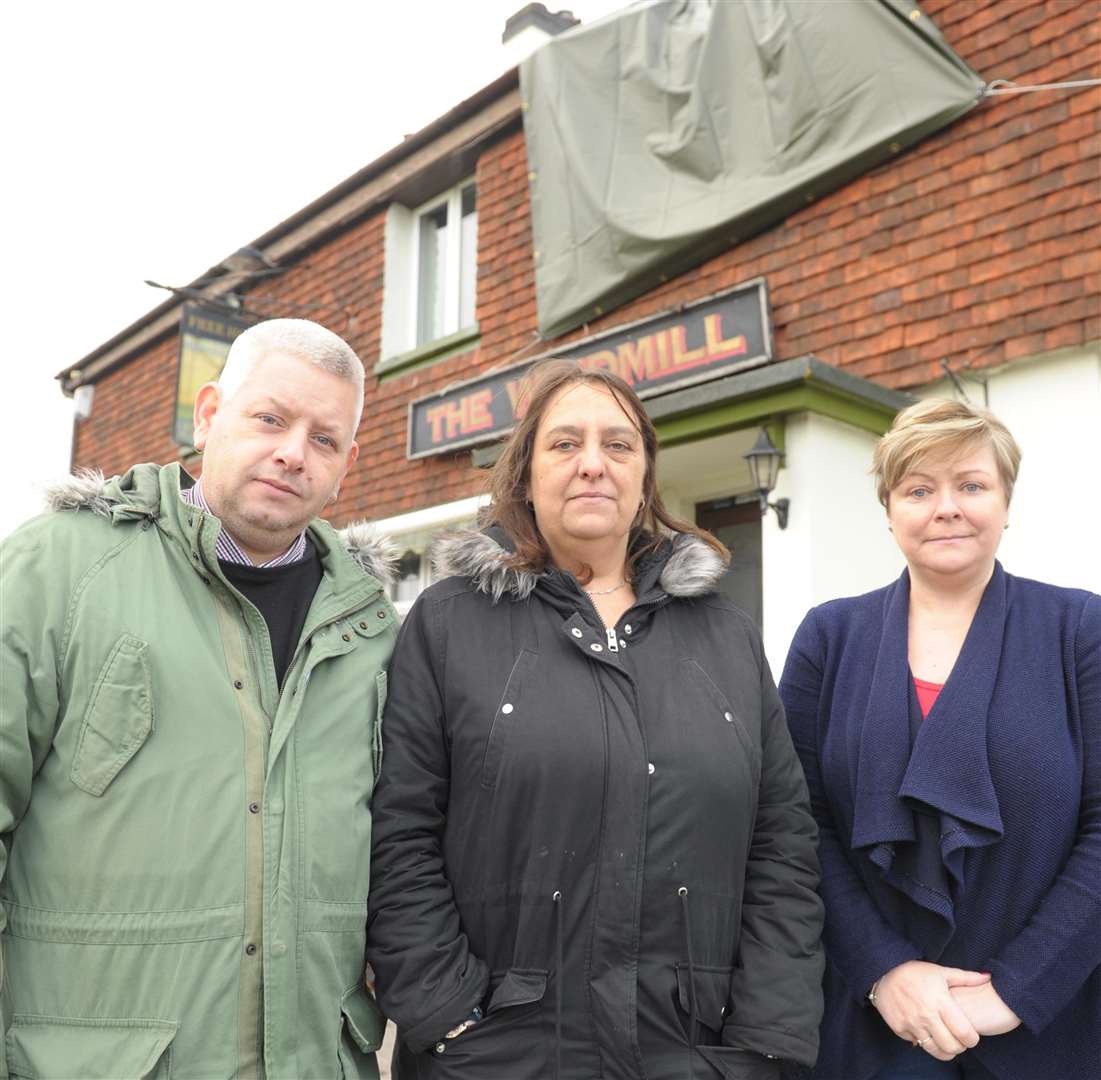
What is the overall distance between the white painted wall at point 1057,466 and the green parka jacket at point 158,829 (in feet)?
13.2

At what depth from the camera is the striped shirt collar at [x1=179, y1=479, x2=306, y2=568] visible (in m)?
1.98

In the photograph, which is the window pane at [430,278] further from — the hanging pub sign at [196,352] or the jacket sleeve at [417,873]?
the jacket sleeve at [417,873]

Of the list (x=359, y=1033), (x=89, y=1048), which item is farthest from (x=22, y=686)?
(x=359, y=1033)

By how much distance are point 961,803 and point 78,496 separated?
174 centimetres

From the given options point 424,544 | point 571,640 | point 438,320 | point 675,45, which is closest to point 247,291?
point 438,320

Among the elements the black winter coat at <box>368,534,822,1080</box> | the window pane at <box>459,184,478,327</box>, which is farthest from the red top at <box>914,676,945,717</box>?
the window pane at <box>459,184,478,327</box>

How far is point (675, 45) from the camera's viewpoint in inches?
243

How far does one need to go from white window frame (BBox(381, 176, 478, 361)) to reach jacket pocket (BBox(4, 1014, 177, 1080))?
7.25 metres

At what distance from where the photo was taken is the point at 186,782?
1.71 meters

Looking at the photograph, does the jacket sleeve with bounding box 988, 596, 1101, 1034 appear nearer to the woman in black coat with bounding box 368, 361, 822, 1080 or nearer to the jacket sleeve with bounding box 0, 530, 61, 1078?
the woman in black coat with bounding box 368, 361, 822, 1080

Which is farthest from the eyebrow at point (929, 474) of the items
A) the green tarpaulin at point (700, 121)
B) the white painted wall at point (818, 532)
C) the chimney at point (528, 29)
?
the chimney at point (528, 29)

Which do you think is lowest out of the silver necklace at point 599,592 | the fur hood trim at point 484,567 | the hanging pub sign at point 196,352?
the silver necklace at point 599,592

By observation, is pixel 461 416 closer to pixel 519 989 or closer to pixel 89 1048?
pixel 519 989

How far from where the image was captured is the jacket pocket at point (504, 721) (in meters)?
1.87
